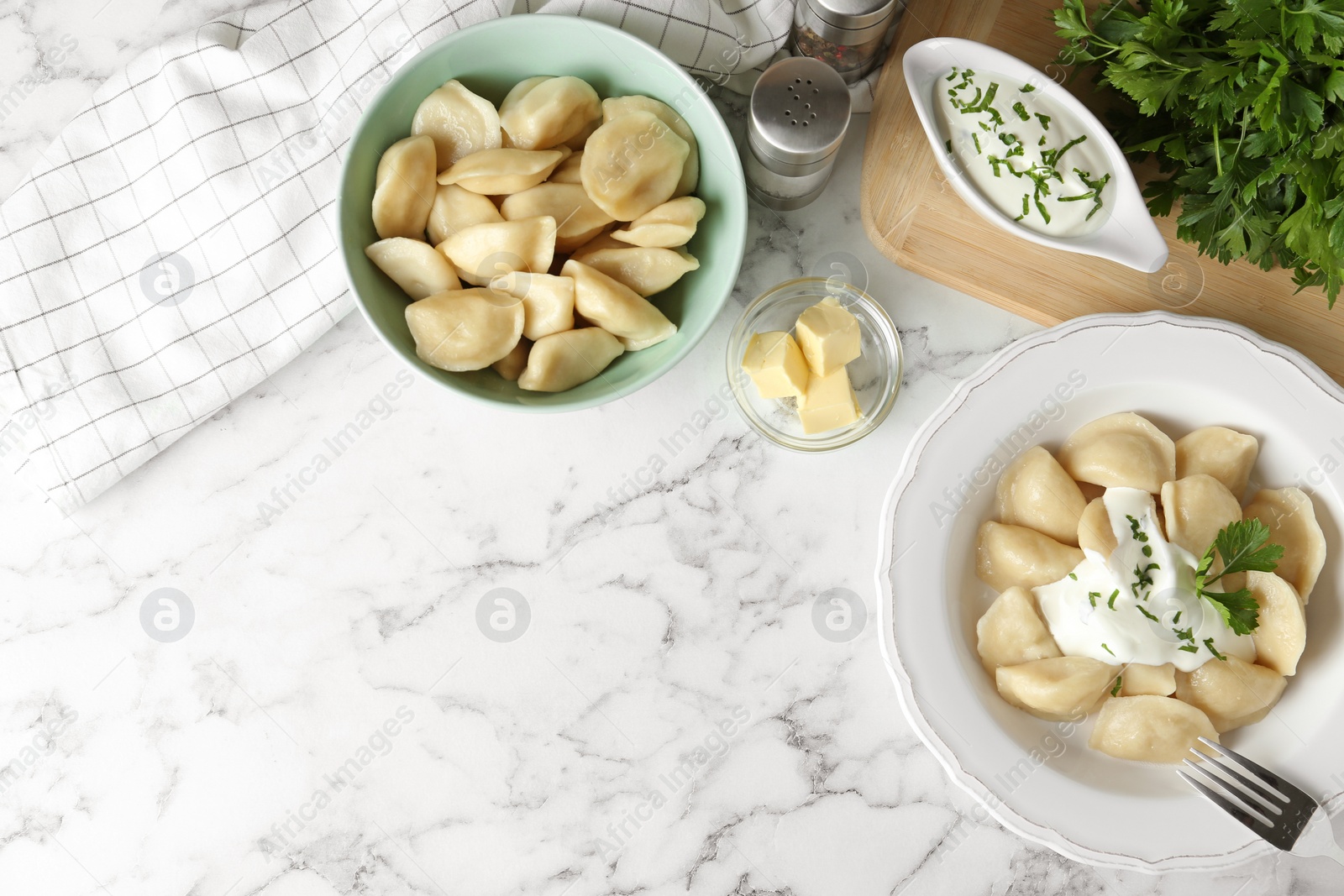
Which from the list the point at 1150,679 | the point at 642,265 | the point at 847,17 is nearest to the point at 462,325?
the point at 642,265

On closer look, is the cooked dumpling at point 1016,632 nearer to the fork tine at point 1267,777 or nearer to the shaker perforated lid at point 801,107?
the fork tine at point 1267,777

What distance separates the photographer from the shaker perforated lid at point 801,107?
94 centimetres

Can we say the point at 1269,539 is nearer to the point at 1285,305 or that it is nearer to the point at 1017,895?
the point at 1285,305

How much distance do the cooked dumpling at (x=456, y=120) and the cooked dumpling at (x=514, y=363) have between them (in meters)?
0.21

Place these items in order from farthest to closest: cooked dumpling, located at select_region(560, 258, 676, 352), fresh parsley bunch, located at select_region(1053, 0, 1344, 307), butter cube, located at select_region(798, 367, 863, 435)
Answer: butter cube, located at select_region(798, 367, 863, 435), cooked dumpling, located at select_region(560, 258, 676, 352), fresh parsley bunch, located at select_region(1053, 0, 1344, 307)

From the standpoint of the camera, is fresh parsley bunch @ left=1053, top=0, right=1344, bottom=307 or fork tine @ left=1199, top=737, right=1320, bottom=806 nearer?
fresh parsley bunch @ left=1053, top=0, right=1344, bottom=307

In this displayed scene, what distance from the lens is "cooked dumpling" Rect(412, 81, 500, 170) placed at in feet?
3.12

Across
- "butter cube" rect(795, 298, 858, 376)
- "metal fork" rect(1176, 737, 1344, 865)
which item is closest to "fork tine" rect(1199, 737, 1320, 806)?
"metal fork" rect(1176, 737, 1344, 865)

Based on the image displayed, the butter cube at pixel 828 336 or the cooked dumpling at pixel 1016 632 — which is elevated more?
the butter cube at pixel 828 336

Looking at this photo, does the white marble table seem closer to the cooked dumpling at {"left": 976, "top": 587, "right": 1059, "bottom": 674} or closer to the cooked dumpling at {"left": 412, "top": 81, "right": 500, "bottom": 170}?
the cooked dumpling at {"left": 976, "top": 587, "right": 1059, "bottom": 674}

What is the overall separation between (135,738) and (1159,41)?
141 cm

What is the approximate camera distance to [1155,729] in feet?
3.22

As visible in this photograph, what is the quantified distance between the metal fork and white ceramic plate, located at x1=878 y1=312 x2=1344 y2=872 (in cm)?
3

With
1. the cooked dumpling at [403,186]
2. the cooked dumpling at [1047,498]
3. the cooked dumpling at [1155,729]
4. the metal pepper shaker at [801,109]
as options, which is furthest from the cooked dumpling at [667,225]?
the cooked dumpling at [1155,729]
